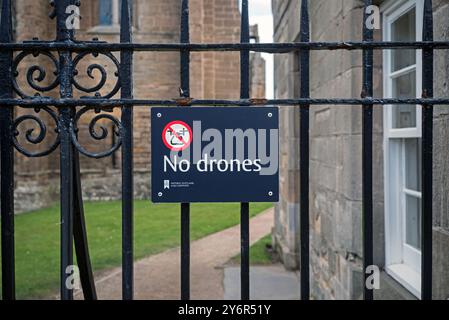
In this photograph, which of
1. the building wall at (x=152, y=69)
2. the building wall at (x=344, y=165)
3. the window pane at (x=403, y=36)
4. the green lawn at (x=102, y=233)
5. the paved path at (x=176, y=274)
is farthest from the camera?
the building wall at (x=152, y=69)

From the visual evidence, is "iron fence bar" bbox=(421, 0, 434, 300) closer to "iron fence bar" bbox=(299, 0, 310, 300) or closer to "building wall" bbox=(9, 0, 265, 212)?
"iron fence bar" bbox=(299, 0, 310, 300)

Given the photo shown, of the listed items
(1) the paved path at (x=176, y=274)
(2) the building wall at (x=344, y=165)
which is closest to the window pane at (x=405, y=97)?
(2) the building wall at (x=344, y=165)

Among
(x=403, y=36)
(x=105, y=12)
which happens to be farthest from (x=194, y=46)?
(x=105, y=12)

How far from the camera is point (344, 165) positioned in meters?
4.21

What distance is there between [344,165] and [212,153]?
8.59 ft

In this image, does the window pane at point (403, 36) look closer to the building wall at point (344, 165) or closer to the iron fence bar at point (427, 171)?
the building wall at point (344, 165)

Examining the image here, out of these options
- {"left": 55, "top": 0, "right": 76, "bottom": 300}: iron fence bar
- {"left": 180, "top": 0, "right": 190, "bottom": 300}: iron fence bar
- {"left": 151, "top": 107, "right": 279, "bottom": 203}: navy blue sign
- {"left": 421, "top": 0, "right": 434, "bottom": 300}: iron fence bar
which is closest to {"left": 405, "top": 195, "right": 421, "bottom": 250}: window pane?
{"left": 421, "top": 0, "right": 434, "bottom": 300}: iron fence bar

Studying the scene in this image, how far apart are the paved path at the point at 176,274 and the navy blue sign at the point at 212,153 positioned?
186 inches

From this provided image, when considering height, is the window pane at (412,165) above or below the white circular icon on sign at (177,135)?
below

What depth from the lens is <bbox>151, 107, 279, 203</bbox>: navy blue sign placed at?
71.7 inches

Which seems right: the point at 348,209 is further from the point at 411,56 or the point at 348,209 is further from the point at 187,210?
the point at 187,210

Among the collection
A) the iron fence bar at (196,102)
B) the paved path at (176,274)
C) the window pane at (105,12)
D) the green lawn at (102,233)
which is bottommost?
the paved path at (176,274)

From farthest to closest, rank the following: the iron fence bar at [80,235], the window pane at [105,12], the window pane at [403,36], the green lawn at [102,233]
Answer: the window pane at [105,12], the green lawn at [102,233], the window pane at [403,36], the iron fence bar at [80,235]

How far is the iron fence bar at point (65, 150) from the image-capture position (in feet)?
6.04
